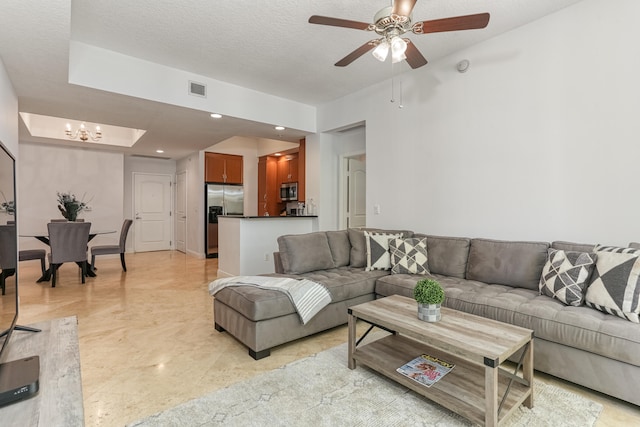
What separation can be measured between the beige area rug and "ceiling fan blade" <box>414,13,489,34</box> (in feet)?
7.88

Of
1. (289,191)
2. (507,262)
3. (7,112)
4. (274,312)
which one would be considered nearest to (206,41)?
(7,112)

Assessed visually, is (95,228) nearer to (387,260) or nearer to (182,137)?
(182,137)

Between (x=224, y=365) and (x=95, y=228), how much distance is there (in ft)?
21.2

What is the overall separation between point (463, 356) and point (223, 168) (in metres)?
6.78

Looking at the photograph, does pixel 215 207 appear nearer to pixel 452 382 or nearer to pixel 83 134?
pixel 83 134

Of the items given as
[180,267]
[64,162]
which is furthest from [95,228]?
[180,267]

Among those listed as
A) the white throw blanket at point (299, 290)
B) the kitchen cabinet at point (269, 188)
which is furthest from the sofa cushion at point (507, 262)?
the kitchen cabinet at point (269, 188)

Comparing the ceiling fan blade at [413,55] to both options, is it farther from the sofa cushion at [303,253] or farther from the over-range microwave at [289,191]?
the over-range microwave at [289,191]

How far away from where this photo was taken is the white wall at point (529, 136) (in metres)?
2.52

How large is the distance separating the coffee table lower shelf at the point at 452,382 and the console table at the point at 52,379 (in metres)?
1.61

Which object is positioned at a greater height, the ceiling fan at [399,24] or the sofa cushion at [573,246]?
the ceiling fan at [399,24]

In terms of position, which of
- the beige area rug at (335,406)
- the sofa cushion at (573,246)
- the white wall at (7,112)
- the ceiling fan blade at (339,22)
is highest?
the ceiling fan blade at (339,22)

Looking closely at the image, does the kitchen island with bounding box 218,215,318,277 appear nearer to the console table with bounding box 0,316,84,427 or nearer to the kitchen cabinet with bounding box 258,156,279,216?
the kitchen cabinet with bounding box 258,156,279,216

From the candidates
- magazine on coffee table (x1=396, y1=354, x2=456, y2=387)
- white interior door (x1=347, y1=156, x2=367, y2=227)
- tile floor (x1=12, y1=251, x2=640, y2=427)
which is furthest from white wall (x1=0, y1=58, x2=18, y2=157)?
white interior door (x1=347, y1=156, x2=367, y2=227)
